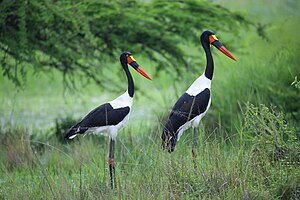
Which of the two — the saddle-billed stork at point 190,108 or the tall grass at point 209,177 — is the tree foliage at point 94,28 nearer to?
the saddle-billed stork at point 190,108

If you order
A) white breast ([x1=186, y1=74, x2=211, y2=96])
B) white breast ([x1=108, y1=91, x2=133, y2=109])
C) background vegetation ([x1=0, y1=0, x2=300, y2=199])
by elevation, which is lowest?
background vegetation ([x1=0, y1=0, x2=300, y2=199])

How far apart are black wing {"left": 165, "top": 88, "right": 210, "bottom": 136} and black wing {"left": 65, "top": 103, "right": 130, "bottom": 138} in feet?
1.24

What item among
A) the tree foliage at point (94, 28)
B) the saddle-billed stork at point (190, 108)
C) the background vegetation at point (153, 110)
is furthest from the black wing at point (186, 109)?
the tree foliage at point (94, 28)

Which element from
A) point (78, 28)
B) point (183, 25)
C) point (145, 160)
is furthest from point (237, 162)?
point (183, 25)

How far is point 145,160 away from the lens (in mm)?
5492

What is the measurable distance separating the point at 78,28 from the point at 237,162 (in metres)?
3.12

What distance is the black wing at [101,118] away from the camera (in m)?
5.58

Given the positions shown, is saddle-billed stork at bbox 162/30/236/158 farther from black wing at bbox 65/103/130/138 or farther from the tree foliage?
the tree foliage

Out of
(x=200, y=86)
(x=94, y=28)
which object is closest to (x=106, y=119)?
(x=200, y=86)

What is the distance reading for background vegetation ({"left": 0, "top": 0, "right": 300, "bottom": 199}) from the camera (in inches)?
196

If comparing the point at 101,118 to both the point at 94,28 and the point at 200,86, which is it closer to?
the point at 200,86

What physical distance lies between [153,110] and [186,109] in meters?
2.13

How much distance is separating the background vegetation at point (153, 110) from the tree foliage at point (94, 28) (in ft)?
0.05

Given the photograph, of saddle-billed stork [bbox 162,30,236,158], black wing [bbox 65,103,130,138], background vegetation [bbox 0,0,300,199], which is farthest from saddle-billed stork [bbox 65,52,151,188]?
saddle-billed stork [bbox 162,30,236,158]
